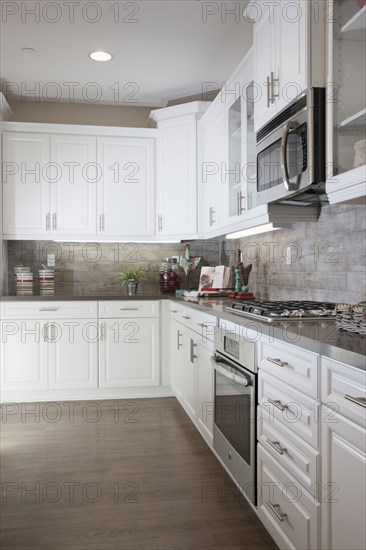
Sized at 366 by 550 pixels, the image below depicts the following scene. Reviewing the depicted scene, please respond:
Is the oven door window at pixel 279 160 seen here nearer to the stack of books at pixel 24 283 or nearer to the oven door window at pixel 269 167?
the oven door window at pixel 269 167

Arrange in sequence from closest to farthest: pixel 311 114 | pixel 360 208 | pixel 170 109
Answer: pixel 311 114 → pixel 360 208 → pixel 170 109

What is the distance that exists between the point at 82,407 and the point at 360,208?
2794 millimetres

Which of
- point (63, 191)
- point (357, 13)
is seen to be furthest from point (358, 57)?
point (63, 191)

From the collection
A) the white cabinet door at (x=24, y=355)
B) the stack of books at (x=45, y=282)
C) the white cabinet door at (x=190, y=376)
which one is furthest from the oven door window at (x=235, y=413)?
the stack of books at (x=45, y=282)

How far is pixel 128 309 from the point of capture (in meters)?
4.25

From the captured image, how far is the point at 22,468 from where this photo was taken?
2732 millimetres

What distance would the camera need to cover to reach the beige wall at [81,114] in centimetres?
467

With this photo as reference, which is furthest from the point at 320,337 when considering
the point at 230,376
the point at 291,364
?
the point at 230,376

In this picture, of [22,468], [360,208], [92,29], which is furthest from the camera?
[92,29]

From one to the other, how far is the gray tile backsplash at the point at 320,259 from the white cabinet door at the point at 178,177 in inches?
34.6

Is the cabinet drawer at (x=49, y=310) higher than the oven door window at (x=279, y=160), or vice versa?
the oven door window at (x=279, y=160)

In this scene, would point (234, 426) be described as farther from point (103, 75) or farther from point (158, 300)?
point (103, 75)

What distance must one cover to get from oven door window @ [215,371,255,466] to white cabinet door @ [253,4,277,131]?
135 centimetres

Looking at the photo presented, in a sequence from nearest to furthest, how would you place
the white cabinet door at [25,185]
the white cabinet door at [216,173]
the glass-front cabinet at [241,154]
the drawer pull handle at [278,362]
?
the drawer pull handle at [278,362] < the glass-front cabinet at [241,154] < the white cabinet door at [216,173] < the white cabinet door at [25,185]
